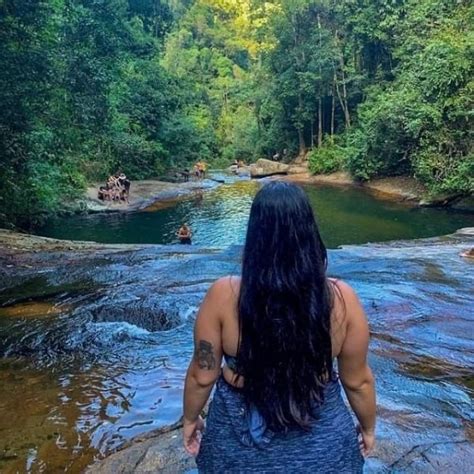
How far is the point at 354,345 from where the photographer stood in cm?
180

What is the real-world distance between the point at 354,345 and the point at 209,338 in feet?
1.56

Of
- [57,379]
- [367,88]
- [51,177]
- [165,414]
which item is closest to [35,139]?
[51,177]

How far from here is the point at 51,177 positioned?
13.4 meters

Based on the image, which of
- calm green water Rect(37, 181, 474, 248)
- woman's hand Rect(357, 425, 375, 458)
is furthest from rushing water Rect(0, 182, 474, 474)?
calm green water Rect(37, 181, 474, 248)

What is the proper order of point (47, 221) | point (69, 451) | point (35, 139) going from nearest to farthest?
point (69, 451) < point (35, 139) < point (47, 221)

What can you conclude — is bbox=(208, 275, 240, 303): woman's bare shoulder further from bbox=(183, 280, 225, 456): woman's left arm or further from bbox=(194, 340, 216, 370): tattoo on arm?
bbox=(194, 340, 216, 370): tattoo on arm

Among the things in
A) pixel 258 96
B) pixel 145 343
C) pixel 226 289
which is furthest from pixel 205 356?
pixel 258 96

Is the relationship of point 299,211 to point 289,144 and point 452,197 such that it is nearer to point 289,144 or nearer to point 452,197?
point 452,197

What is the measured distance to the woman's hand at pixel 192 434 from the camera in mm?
2014

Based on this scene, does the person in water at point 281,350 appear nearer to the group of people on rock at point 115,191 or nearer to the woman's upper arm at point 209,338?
the woman's upper arm at point 209,338

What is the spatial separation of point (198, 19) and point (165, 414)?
232ft

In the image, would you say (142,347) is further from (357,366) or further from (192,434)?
(357,366)

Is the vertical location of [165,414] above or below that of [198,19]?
below

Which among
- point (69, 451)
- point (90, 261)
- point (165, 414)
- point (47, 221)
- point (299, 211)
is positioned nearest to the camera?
point (299, 211)
